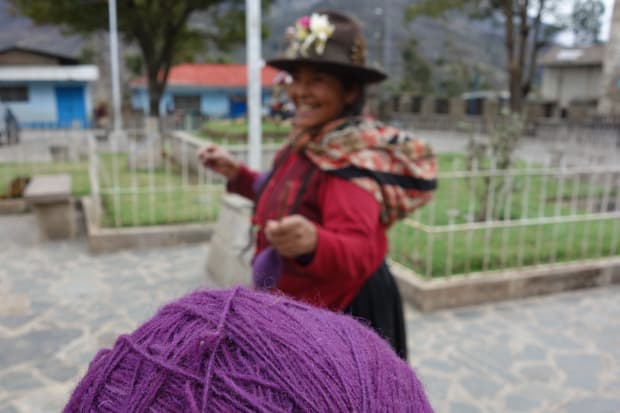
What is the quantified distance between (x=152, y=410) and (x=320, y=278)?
129 centimetres

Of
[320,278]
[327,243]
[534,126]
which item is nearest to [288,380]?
[327,243]

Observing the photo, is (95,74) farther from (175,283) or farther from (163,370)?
(163,370)

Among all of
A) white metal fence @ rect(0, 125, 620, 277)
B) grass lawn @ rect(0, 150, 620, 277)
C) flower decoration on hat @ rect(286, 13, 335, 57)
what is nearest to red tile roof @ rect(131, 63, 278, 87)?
white metal fence @ rect(0, 125, 620, 277)

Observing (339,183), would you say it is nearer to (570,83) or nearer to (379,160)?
(379,160)

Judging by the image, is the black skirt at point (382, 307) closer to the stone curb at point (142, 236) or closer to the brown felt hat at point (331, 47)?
the brown felt hat at point (331, 47)

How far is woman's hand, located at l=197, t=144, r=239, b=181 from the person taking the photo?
247 cm

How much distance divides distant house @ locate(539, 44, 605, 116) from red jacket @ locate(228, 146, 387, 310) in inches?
1234

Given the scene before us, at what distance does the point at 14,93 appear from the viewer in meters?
27.8

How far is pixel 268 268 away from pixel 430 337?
2.60 metres

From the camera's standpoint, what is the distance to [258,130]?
5297mm

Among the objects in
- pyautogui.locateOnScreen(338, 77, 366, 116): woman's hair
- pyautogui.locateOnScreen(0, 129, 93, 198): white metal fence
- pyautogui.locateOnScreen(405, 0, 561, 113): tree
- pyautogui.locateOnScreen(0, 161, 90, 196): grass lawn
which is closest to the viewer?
pyautogui.locateOnScreen(338, 77, 366, 116): woman's hair

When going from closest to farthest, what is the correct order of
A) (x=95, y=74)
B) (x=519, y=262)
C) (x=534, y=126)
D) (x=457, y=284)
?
(x=457, y=284) < (x=519, y=262) < (x=534, y=126) < (x=95, y=74)

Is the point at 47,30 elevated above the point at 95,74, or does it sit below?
above

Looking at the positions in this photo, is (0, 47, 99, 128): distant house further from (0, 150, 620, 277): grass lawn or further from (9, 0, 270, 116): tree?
(0, 150, 620, 277): grass lawn
